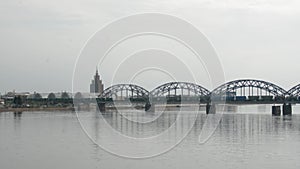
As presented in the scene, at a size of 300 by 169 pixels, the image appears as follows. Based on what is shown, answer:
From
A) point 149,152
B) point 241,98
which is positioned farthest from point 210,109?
point 149,152

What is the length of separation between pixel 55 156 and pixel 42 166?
129 inches

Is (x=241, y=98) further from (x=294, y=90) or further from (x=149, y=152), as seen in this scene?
(x=149, y=152)

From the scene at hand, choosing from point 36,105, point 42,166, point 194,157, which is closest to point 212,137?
point 194,157

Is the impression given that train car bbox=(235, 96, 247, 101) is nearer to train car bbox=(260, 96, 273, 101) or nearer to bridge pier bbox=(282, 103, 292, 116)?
train car bbox=(260, 96, 273, 101)

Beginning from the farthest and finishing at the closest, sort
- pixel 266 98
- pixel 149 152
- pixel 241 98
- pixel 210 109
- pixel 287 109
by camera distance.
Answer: pixel 210 109, pixel 241 98, pixel 266 98, pixel 287 109, pixel 149 152

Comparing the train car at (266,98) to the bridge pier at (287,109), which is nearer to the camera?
the bridge pier at (287,109)

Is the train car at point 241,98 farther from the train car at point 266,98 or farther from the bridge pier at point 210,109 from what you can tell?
the bridge pier at point 210,109

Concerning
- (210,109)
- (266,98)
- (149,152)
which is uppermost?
(266,98)

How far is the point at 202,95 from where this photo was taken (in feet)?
369

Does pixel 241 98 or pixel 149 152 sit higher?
pixel 241 98

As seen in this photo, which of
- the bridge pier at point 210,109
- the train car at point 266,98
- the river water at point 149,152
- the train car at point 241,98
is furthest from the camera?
the bridge pier at point 210,109

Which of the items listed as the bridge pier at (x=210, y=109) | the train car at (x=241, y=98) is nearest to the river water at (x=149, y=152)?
the bridge pier at (x=210, y=109)

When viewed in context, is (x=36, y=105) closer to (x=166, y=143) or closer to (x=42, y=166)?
(x=166, y=143)

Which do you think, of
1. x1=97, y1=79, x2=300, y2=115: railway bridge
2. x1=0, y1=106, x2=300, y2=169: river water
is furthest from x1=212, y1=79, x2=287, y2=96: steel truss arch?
x1=0, y1=106, x2=300, y2=169: river water
